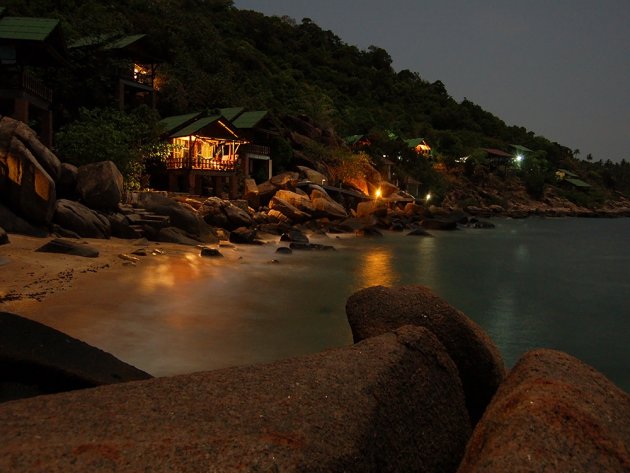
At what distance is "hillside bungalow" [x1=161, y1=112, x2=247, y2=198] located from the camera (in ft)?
107

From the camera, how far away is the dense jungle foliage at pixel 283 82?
123 ft

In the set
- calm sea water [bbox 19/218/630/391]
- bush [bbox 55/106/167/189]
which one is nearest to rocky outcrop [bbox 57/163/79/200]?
bush [bbox 55/106/167/189]

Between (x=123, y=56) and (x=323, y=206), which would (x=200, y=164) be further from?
(x=123, y=56)

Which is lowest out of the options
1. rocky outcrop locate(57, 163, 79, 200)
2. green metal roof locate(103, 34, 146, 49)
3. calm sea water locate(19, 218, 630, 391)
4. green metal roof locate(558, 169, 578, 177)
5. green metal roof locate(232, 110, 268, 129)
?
calm sea water locate(19, 218, 630, 391)

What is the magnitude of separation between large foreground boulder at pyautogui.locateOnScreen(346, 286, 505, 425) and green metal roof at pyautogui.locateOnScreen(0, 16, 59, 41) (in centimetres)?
2368

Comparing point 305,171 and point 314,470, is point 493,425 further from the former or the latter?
point 305,171

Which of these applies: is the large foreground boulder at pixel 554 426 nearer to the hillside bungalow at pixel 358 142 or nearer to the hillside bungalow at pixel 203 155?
the hillside bungalow at pixel 203 155

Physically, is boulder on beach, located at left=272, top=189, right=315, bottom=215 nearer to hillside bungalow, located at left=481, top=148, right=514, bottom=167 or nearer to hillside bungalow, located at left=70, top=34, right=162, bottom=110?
hillside bungalow, located at left=70, top=34, right=162, bottom=110

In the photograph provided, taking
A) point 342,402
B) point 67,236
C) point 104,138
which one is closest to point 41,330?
point 342,402

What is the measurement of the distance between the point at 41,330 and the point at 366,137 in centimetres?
5689

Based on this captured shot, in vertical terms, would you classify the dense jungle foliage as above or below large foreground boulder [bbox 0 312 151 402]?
above

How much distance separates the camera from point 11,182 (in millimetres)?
15375

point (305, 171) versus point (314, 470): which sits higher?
point (305, 171)

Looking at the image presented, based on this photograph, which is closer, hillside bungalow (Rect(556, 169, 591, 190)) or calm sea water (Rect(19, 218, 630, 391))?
calm sea water (Rect(19, 218, 630, 391))
